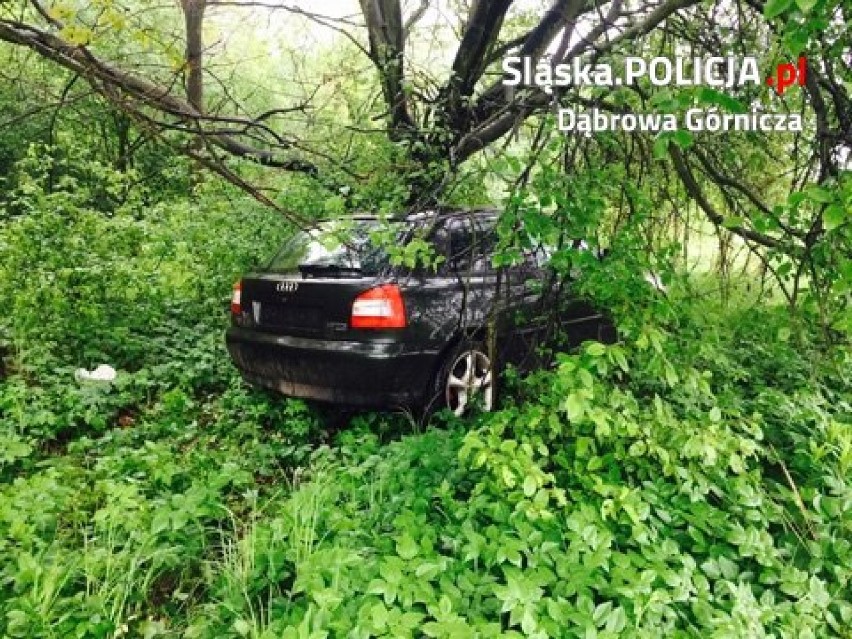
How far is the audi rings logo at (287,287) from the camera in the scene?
3838 millimetres

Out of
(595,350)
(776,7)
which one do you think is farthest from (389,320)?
(776,7)

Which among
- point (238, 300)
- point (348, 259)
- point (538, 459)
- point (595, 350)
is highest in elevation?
point (348, 259)

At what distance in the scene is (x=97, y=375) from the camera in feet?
15.0

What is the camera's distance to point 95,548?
2504mm

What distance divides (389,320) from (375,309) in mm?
113

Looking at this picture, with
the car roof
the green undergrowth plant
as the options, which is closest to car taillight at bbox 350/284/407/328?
the car roof

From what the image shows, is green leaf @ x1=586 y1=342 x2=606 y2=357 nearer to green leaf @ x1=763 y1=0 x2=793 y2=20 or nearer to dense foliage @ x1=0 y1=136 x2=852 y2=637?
dense foliage @ x1=0 y1=136 x2=852 y2=637

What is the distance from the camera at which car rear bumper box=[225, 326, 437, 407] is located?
3.61 metres

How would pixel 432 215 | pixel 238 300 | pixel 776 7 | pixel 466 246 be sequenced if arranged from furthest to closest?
pixel 238 300
pixel 466 246
pixel 432 215
pixel 776 7

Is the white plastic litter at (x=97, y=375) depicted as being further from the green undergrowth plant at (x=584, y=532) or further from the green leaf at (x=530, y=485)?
the green leaf at (x=530, y=485)

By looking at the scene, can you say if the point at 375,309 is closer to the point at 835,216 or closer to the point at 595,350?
the point at 595,350

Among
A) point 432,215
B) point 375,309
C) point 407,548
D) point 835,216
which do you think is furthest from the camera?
point 375,309

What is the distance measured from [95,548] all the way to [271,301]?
6.32 ft

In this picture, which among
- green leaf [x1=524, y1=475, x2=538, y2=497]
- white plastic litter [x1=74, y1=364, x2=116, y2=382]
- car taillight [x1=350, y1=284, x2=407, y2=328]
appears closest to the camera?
green leaf [x1=524, y1=475, x2=538, y2=497]
